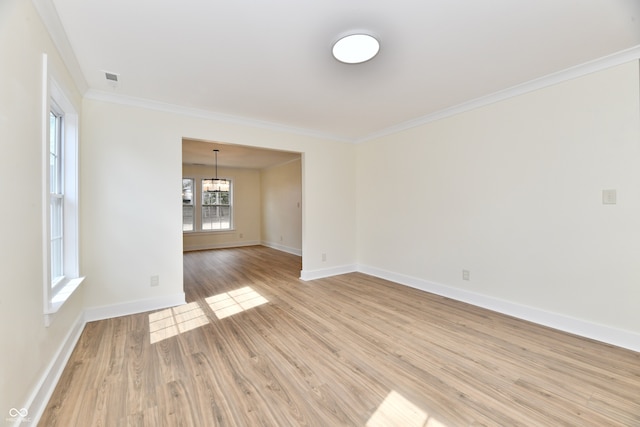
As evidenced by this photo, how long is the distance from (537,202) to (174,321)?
13.3 feet

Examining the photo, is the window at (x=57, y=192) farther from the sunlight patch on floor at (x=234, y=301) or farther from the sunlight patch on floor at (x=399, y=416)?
the sunlight patch on floor at (x=399, y=416)

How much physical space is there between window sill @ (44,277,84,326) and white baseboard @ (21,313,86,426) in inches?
13.2

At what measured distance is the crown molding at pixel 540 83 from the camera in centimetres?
229

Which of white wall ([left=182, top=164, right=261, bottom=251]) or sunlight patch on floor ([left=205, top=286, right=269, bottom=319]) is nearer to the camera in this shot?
sunlight patch on floor ([left=205, top=286, right=269, bottom=319])

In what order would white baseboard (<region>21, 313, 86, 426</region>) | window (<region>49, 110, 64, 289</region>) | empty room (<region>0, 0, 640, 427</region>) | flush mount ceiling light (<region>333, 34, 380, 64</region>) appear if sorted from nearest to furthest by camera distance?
white baseboard (<region>21, 313, 86, 426</region>), empty room (<region>0, 0, 640, 427</region>), flush mount ceiling light (<region>333, 34, 380, 64</region>), window (<region>49, 110, 64, 289</region>)

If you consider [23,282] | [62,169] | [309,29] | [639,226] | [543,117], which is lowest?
[23,282]

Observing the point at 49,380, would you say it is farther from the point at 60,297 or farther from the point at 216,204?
the point at 216,204

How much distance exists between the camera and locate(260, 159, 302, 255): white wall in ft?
23.4

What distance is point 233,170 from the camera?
27.7 ft

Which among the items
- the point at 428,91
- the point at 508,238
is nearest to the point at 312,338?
the point at 508,238

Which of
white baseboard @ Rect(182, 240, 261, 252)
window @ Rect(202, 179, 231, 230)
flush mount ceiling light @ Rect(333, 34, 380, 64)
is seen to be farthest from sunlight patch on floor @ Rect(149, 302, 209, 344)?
window @ Rect(202, 179, 231, 230)

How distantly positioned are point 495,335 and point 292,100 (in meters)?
3.25

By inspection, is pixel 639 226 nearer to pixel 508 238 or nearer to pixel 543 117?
pixel 508 238
